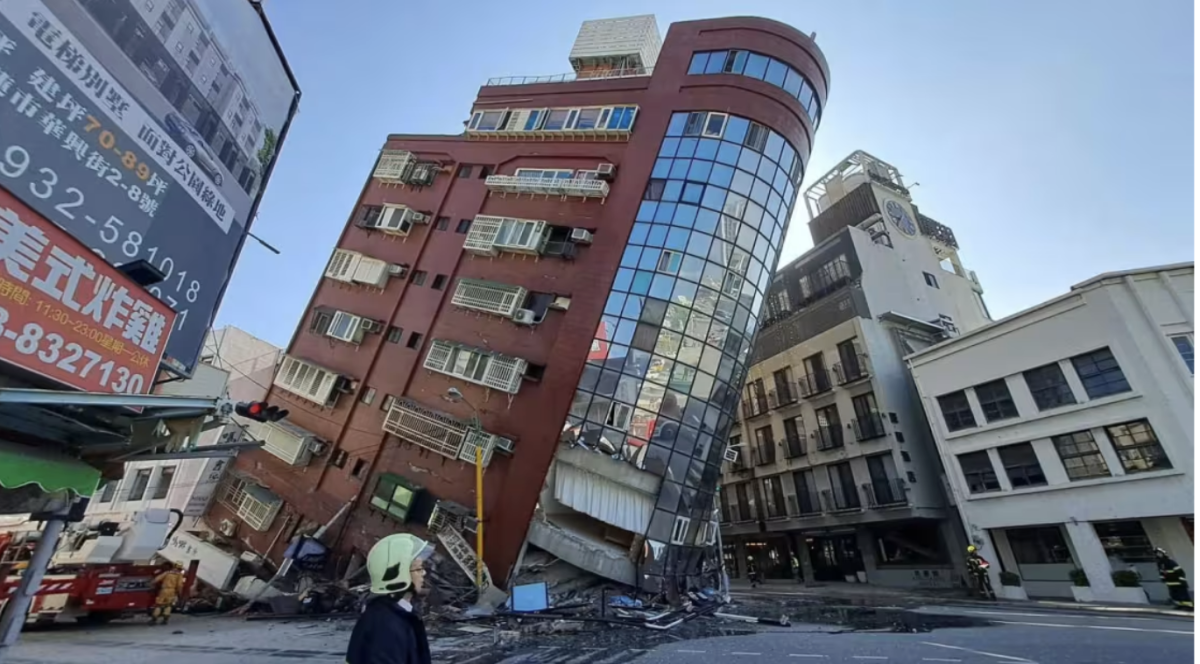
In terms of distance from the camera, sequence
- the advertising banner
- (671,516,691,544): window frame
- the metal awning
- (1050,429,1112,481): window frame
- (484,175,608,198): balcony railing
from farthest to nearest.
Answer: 1. the advertising banner
2. (484,175,608,198): balcony railing
3. (1050,429,1112,481): window frame
4. (671,516,691,544): window frame
5. the metal awning

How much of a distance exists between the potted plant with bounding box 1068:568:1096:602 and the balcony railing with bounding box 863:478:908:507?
6026mm

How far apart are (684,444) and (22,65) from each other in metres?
16.8

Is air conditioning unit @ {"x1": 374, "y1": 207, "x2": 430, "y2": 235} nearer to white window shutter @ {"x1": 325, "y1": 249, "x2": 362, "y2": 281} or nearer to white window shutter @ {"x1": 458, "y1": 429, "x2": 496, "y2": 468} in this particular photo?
white window shutter @ {"x1": 325, "y1": 249, "x2": 362, "y2": 281}

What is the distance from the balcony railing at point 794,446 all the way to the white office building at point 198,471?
2769 centimetres

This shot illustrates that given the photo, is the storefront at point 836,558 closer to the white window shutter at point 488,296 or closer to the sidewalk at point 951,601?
the sidewalk at point 951,601

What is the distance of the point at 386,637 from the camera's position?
2945mm

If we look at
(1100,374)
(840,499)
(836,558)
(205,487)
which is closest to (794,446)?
(840,499)

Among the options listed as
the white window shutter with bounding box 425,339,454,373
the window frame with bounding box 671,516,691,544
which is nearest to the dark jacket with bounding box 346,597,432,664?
the window frame with bounding box 671,516,691,544

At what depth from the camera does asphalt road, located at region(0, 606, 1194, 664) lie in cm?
795

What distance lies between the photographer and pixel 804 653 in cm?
857

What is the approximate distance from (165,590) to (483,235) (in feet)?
47.8

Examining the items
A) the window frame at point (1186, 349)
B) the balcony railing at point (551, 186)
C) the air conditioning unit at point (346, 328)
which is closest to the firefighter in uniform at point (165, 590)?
the air conditioning unit at point (346, 328)

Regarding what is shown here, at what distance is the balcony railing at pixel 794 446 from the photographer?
3034cm

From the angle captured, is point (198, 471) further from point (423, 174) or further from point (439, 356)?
point (423, 174)
